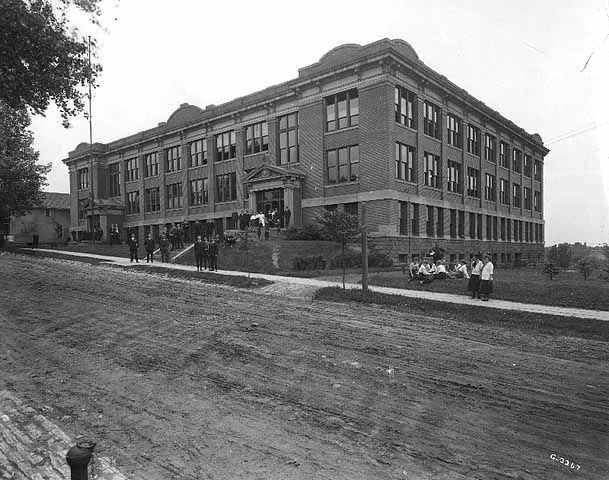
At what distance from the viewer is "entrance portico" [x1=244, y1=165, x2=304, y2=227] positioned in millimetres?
31500

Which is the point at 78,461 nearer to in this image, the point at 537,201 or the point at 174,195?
the point at 174,195

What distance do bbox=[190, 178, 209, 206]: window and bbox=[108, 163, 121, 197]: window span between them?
1376cm

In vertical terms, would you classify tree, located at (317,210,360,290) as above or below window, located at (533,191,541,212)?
below

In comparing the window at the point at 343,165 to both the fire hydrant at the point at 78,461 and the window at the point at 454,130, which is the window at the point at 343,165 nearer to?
the window at the point at 454,130

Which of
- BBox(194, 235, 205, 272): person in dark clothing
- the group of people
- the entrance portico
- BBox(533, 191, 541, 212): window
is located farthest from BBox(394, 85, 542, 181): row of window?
BBox(194, 235, 205, 272): person in dark clothing

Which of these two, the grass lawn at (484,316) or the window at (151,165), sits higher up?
the window at (151,165)

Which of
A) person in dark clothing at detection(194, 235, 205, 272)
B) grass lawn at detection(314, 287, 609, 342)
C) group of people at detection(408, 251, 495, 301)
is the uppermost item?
person in dark clothing at detection(194, 235, 205, 272)

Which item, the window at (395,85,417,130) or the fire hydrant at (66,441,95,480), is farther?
the window at (395,85,417,130)

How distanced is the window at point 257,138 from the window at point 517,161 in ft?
84.4

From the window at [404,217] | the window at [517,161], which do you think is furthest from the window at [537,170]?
the window at [404,217]

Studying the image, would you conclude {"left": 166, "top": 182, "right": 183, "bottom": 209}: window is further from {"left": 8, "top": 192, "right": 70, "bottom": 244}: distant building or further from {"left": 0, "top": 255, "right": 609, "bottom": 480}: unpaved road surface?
{"left": 0, "top": 255, "right": 609, "bottom": 480}: unpaved road surface

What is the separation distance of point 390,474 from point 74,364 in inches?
221

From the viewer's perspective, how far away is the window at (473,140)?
123 feet

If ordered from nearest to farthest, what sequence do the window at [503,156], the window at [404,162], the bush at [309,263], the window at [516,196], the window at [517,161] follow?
1. the bush at [309,263]
2. the window at [404,162]
3. the window at [503,156]
4. the window at [516,196]
5. the window at [517,161]
